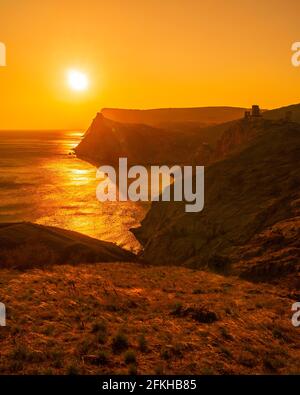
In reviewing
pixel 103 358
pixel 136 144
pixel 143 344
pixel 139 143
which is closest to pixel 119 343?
pixel 143 344

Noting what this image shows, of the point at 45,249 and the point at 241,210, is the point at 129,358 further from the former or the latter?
the point at 241,210

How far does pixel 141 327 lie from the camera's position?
44.3ft

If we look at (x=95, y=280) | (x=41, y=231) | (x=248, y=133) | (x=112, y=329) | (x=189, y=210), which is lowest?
(x=112, y=329)

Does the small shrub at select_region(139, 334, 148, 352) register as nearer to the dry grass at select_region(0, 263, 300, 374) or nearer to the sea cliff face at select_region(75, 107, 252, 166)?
the dry grass at select_region(0, 263, 300, 374)

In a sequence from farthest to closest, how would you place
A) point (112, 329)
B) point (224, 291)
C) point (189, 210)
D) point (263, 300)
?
point (189, 210)
point (224, 291)
point (263, 300)
point (112, 329)

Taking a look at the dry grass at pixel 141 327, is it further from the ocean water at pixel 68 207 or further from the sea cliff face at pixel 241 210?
the ocean water at pixel 68 207

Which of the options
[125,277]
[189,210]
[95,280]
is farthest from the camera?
[189,210]

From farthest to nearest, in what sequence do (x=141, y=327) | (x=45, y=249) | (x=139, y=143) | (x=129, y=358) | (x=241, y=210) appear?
(x=139, y=143) < (x=241, y=210) < (x=45, y=249) < (x=141, y=327) < (x=129, y=358)
